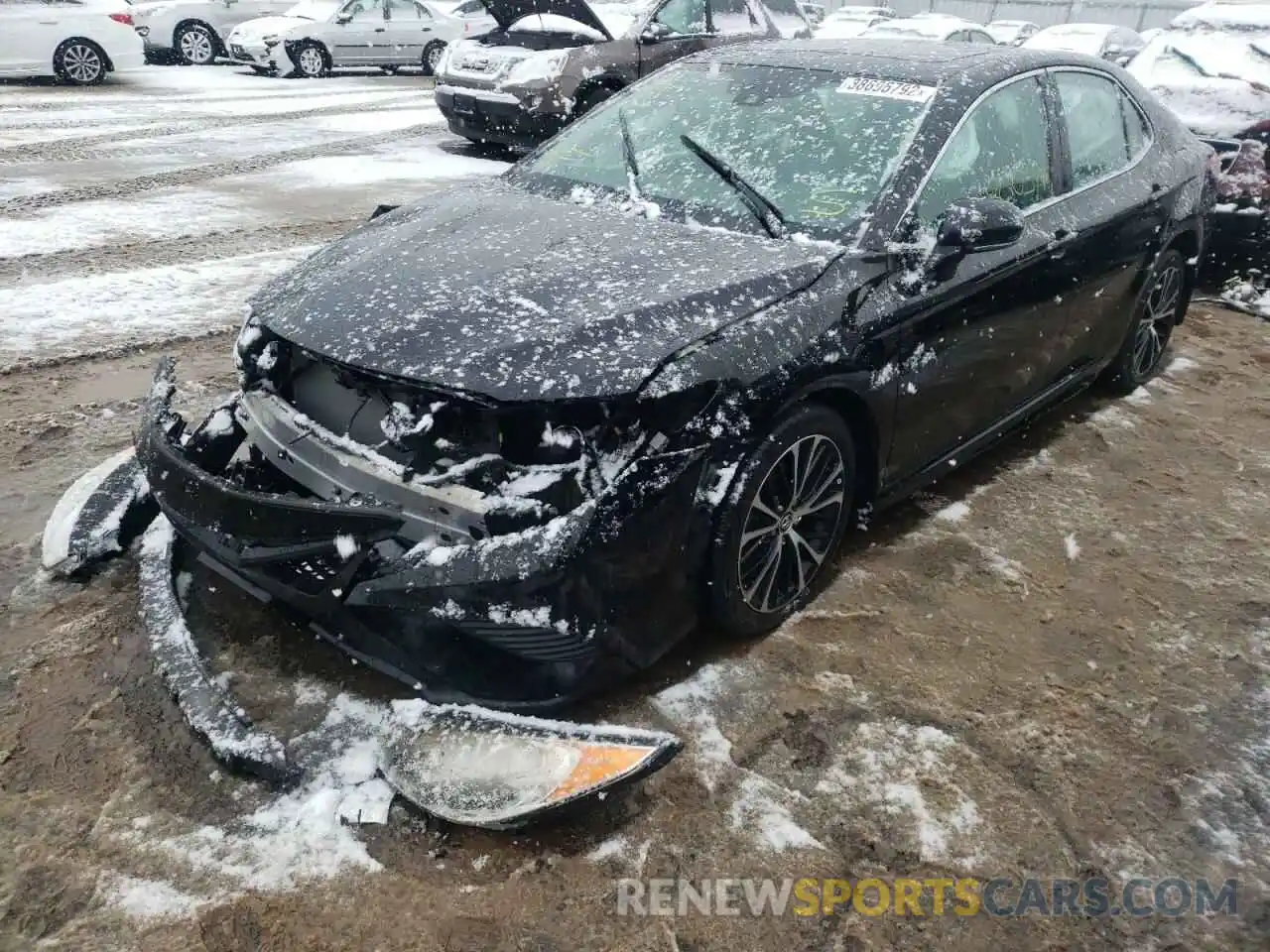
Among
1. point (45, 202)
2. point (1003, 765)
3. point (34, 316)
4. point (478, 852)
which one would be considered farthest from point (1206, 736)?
point (45, 202)

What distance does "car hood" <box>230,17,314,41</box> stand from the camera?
49.0 feet

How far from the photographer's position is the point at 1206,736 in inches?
104

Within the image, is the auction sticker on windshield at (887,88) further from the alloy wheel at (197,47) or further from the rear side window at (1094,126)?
the alloy wheel at (197,47)

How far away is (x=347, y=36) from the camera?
50.9 ft

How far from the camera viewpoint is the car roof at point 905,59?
3352 millimetres

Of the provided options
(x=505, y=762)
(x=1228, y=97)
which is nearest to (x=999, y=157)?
(x=505, y=762)

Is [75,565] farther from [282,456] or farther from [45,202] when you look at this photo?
[45,202]

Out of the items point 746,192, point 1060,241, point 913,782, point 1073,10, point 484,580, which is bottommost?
point 913,782

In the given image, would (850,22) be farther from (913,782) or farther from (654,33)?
(913,782)

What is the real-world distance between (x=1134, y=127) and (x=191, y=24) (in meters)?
16.5

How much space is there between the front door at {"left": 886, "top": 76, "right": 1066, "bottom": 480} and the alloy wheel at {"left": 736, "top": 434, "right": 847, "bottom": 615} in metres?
0.32

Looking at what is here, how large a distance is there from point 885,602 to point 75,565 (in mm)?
2694

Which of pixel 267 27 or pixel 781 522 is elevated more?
pixel 267 27

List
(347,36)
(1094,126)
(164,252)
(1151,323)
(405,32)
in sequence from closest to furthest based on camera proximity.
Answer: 1. (1094,126)
2. (1151,323)
3. (164,252)
4. (347,36)
5. (405,32)
